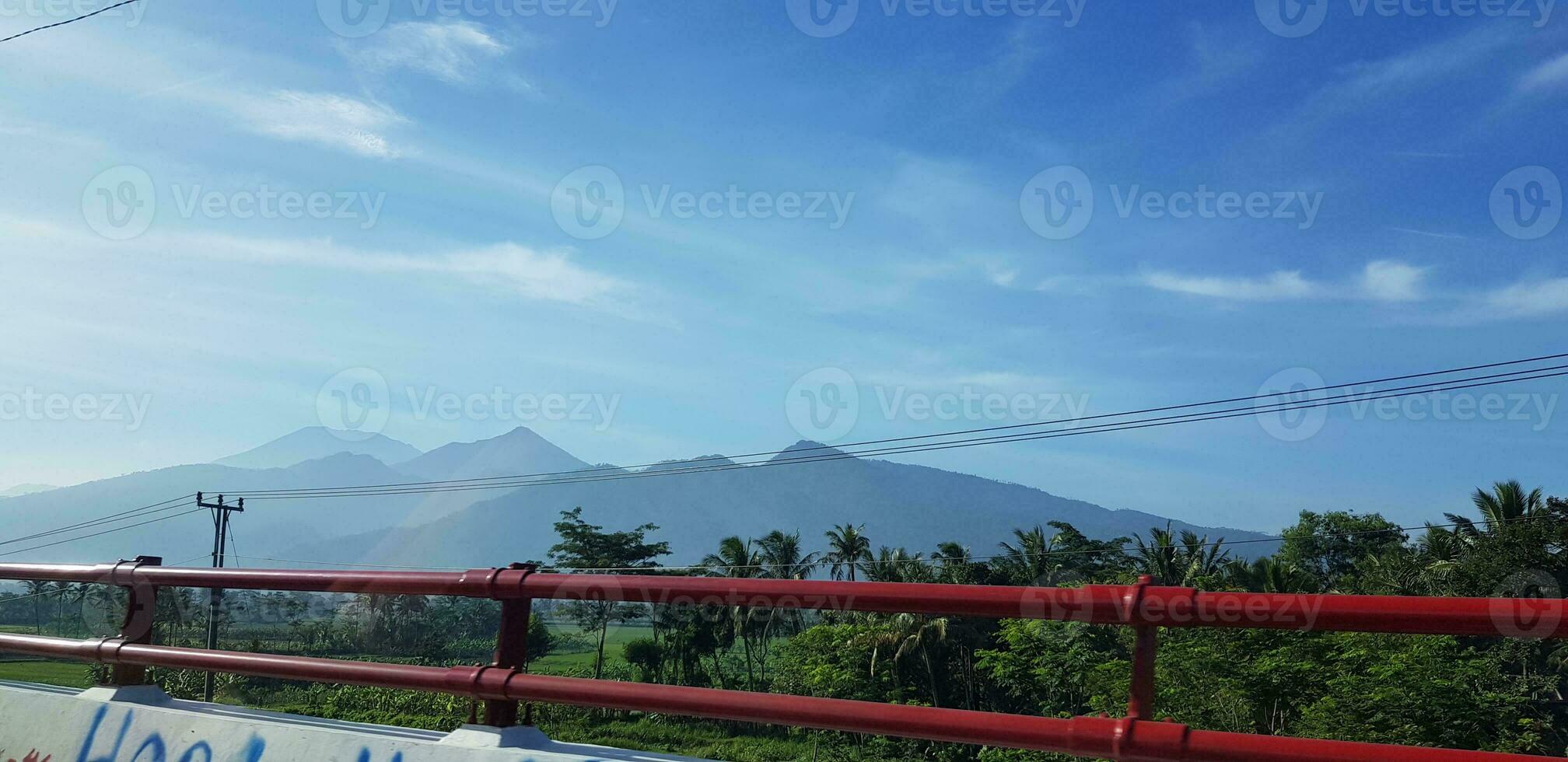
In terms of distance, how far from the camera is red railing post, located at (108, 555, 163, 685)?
4.55m

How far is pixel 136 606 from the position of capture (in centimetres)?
461

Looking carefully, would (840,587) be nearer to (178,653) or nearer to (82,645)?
(178,653)

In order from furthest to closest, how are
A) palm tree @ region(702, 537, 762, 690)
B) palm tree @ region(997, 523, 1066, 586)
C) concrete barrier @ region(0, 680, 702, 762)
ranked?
palm tree @ region(702, 537, 762, 690)
palm tree @ region(997, 523, 1066, 586)
concrete barrier @ region(0, 680, 702, 762)

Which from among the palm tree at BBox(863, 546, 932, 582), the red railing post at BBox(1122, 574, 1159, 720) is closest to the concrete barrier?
the red railing post at BBox(1122, 574, 1159, 720)

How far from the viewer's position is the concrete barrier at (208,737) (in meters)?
3.50

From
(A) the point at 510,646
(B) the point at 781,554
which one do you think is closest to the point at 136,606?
(A) the point at 510,646

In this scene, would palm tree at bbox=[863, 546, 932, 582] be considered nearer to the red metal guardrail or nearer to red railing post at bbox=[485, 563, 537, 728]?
the red metal guardrail

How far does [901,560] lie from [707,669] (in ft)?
64.3

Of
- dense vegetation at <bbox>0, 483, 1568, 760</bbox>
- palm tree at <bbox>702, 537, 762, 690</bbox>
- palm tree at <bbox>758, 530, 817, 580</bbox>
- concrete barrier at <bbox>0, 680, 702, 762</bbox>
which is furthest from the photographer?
palm tree at <bbox>758, 530, 817, 580</bbox>

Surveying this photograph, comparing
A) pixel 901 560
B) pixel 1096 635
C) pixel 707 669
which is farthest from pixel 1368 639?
pixel 707 669

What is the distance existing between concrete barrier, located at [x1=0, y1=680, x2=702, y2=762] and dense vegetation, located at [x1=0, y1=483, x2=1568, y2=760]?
0.75 ft

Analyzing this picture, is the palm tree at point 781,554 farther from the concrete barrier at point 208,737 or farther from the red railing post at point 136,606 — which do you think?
the concrete barrier at point 208,737

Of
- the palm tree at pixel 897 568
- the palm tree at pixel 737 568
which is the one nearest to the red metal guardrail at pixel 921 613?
Result: the palm tree at pixel 897 568

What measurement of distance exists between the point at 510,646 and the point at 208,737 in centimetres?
121
